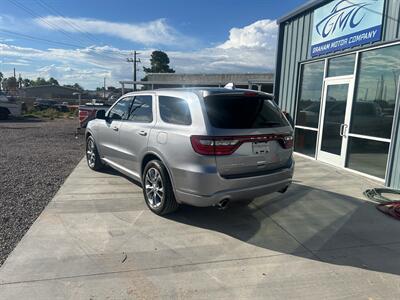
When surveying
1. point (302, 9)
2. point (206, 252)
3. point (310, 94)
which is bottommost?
point (206, 252)

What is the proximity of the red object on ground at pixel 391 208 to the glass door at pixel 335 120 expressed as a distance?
268 centimetres

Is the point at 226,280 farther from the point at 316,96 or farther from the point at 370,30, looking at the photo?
the point at 316,96

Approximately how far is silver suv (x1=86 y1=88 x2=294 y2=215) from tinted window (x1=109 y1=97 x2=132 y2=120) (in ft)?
2.58

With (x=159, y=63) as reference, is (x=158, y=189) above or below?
below

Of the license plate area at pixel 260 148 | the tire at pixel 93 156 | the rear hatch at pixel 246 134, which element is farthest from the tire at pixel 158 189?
the tire at pixel 93 156

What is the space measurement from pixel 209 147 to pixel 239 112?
0.66 metres

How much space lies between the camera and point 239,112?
163 inches

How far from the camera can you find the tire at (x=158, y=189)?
173 inches

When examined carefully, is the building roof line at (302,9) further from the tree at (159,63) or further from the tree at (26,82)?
the tree at (26,82)

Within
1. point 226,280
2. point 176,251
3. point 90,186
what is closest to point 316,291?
point 226,280

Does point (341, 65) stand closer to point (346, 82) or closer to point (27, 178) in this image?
point (346, 82)

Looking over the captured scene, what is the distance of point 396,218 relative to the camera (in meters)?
4.86

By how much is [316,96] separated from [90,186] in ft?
21.0

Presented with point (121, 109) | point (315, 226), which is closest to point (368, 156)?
A: point (315, 226)
